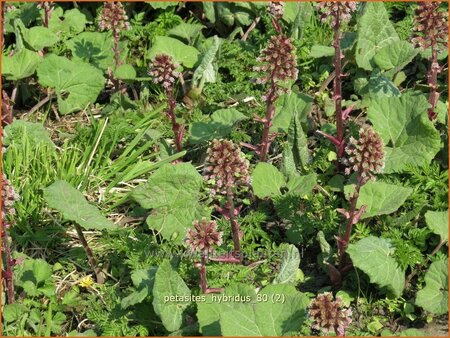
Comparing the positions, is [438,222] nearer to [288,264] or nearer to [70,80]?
[288,264]

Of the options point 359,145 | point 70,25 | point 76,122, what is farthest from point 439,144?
point 70,25

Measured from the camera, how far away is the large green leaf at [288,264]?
4.70 metres

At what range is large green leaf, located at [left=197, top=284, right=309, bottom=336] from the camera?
4156 millimetres

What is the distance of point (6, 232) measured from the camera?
15.0 ft

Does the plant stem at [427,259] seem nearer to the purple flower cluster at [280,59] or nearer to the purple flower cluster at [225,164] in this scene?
the purple flower cluster at [225,164]

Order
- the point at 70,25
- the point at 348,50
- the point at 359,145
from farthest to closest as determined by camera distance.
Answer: the point at 70,25 → the point at 348,50 → the point at 359,145

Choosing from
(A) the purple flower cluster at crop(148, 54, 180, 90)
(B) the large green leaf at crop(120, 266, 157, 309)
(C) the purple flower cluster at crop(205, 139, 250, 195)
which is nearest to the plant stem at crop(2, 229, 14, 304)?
(B) the large green leaf at crop(120, 266, 157, 309)

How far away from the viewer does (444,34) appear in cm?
536

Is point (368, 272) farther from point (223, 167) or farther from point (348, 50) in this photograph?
point (348, 50)

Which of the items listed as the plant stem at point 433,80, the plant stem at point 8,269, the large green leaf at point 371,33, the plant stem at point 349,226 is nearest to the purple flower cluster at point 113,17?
the large green leaf at point 371,33

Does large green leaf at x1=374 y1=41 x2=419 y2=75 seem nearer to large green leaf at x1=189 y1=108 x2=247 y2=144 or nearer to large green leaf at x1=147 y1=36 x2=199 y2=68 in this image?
large green leaf at x1=189 y1=108 x2=247 y2=144

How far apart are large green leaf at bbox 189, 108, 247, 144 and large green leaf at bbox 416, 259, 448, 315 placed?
5.75 feet

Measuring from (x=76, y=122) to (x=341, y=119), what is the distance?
2159 mm

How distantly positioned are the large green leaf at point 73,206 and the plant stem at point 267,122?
122cm
